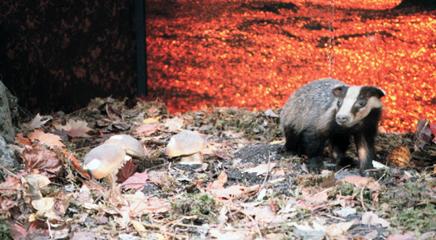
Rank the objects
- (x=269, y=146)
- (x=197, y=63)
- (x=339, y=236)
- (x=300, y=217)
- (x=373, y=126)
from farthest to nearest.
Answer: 1. (x=197, y=63)
2. (x=269, y=146)
3. (x=373, y=126)
4. (x=300, y=217)
5. (x=339, y=236)

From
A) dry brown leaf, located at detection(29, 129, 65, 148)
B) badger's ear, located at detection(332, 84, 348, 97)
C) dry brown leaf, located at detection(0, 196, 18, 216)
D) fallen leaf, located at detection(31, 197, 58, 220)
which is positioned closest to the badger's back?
badger's ear, located at detection(332, 84, 348, 97)

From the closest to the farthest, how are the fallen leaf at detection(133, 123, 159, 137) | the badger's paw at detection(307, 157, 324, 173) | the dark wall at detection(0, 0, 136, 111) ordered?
the badger's paw at detection(307, 157, 324, 173) → the fallen leaf at detection(133, 123, 159, 137) → the dark wall at detection(0, 0, 136, 111)

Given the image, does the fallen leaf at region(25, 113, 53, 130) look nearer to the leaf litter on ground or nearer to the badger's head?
the leaf litter on ground

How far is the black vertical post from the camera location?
6086 mm

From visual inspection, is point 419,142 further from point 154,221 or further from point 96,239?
point 96,239

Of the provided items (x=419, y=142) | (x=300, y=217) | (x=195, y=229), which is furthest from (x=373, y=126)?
(x=195, y=229)

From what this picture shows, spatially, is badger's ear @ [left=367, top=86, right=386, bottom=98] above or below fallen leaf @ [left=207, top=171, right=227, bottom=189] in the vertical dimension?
above

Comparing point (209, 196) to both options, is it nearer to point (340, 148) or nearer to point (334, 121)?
point (334, 121)

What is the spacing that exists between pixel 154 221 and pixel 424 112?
9.87ft

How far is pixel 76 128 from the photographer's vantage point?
5.16 meters

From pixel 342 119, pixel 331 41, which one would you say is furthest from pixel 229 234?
pixel 331 41

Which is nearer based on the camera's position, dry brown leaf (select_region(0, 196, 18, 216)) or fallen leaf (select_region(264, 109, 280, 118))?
dry brown leaf (select_region(0, 196, 18, 216))

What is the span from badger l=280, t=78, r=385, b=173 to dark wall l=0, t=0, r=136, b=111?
191 cm

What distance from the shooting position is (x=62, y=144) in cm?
471
